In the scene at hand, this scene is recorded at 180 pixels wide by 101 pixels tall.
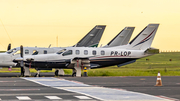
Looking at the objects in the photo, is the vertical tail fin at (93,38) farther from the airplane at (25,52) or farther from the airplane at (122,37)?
the airplane at (122,37)

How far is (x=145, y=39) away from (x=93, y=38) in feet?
20.0

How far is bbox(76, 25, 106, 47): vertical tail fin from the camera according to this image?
38781mm

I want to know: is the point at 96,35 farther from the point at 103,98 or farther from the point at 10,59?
the point at 103,98

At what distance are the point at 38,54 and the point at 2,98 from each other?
20660 mm

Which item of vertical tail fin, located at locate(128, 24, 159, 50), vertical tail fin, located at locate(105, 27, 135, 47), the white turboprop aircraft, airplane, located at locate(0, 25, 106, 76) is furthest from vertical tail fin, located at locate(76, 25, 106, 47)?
vertical tail fin, located at locate(128, 24, 159, 50)

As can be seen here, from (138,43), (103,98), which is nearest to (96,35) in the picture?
(138,43)

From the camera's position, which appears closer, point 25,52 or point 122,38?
point 25,52

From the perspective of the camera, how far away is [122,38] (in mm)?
39844

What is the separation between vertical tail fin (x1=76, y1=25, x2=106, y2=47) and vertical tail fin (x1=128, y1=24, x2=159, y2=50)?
16.8 feet

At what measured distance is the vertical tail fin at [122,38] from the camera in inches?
1540

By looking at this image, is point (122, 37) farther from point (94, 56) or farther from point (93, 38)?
point (94, 56)

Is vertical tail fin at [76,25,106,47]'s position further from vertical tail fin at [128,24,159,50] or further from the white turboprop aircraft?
vertical tail fin at [128,24,159,50]

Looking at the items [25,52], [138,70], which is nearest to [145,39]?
[25,52]

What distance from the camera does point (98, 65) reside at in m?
34.2
